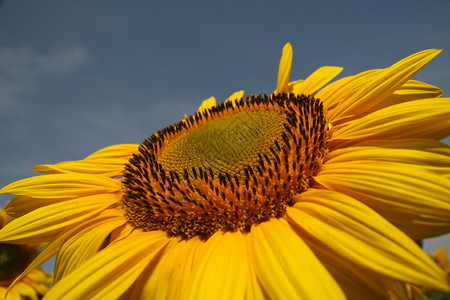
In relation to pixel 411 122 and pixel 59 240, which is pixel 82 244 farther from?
pixel 411 122

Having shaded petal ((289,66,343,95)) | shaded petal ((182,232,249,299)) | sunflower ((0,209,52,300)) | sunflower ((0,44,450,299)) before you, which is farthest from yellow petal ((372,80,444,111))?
sunflower ((0,209,52,300))

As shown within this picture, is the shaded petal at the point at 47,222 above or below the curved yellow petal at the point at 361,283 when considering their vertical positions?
above

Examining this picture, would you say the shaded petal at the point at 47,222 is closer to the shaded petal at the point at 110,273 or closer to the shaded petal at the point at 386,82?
the shaded petal at the point at 110,273

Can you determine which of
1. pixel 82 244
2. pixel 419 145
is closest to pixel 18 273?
Answer: pixel 82 244

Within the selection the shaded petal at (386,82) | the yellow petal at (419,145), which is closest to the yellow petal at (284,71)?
the shaded petal at (386,82)

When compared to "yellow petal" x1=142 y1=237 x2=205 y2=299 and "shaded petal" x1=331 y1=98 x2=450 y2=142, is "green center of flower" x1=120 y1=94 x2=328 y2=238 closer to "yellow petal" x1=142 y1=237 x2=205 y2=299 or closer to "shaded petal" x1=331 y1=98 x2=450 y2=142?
"yellow petal" x1=142 y1=237 x2=205 y2=299
